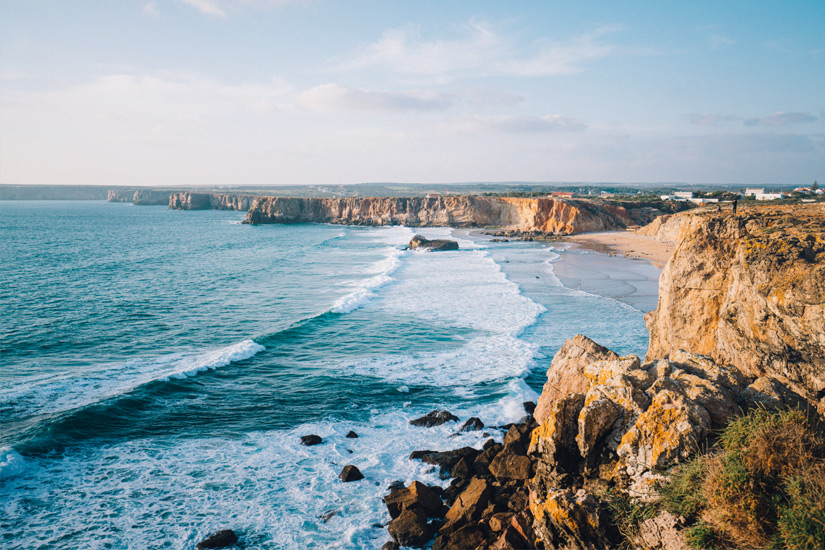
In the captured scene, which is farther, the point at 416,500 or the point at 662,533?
the point at 416,500

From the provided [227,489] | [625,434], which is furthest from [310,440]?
[625,434]

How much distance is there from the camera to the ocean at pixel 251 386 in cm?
1007

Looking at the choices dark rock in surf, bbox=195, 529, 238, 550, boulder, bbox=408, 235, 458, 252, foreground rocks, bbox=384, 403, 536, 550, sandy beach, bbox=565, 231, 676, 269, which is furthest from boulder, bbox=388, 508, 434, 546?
boulder, bbox=408, 235, 458, 252

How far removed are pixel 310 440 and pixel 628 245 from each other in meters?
54.7

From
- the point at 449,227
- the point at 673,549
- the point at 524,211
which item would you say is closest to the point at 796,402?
the point at 673,549

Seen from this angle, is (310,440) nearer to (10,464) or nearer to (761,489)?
(10,464)

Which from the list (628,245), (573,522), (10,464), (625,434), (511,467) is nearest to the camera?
(573,522)

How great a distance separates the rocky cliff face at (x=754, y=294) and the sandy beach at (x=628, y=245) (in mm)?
33819

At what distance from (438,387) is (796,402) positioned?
1080cm

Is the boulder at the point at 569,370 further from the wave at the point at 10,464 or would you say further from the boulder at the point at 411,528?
the wave at the point at 10,464

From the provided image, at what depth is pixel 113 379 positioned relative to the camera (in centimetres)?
1702

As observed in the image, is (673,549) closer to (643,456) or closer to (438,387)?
(643,456)

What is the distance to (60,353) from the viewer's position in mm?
19578

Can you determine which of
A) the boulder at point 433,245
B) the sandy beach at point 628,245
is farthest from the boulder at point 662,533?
the boulder at point 433,245
